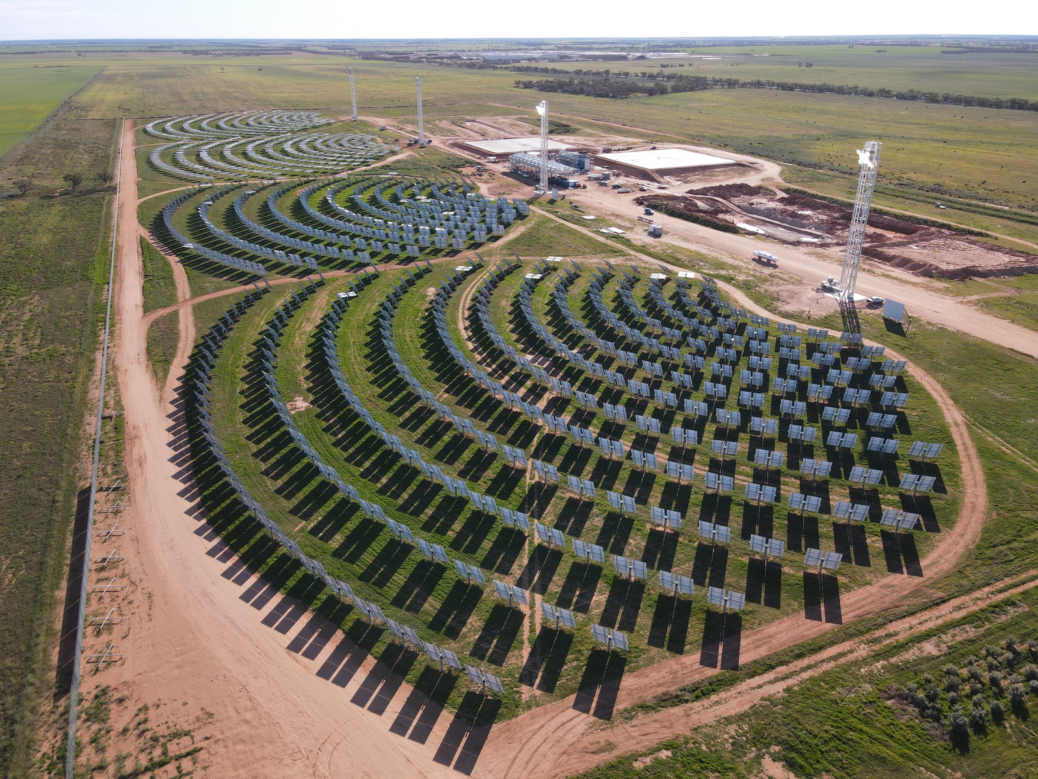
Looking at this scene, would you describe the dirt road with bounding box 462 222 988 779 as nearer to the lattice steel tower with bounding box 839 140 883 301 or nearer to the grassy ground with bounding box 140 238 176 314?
the lattice steel tower with bounding box 839 140 883 301

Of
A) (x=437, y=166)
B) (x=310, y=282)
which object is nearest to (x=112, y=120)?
(x=437, y=166)

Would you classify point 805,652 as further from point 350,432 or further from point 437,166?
point 437,166

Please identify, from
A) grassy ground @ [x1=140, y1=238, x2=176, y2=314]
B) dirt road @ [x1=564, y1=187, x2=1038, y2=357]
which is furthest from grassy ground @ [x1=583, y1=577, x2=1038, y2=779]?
grassy ground @ [x1=140, y1=238, x2=176, y2=314]

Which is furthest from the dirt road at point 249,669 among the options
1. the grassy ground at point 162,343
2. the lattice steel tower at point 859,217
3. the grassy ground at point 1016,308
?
the grassy ground at point 1016,308

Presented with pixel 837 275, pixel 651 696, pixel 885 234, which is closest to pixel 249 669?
pixel 651 696

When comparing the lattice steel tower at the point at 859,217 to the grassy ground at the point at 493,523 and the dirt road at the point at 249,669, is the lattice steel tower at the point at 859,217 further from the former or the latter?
the dirt road at the point at 249,669

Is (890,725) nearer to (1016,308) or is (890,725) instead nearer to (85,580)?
(85,580)
